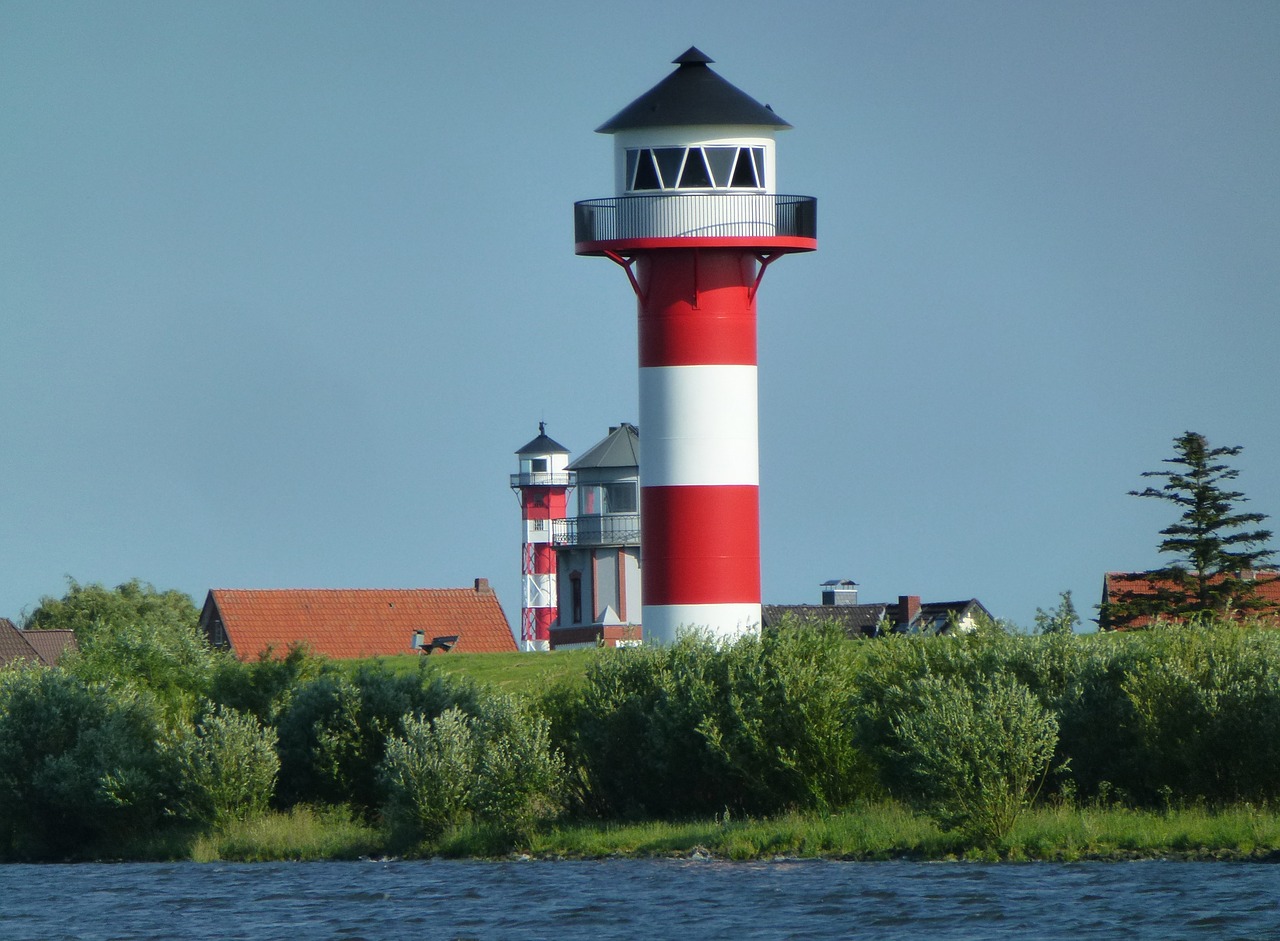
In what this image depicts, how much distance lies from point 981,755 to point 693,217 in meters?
11.3

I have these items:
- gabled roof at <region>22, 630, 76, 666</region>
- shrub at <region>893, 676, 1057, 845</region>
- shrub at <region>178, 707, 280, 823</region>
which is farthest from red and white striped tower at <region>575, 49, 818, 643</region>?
gabled roof at <region>22, 630, 76, 666</region>

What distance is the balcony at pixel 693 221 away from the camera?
37719mm

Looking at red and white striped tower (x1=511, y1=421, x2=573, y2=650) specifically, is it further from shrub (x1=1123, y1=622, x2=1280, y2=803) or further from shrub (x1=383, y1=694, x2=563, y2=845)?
shrub (x1=1123, y1=622, x2=1280, y2=803)

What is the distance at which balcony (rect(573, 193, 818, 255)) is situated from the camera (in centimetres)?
3772

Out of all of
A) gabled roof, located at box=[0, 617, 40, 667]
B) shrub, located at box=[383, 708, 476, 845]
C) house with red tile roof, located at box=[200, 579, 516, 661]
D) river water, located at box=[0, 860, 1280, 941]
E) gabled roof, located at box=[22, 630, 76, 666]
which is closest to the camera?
river water, located at box=[0, 860, 1280, 941]

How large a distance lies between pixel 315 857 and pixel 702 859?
775 centimetres

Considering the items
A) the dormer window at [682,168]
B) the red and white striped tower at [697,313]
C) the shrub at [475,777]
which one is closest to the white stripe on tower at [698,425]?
the red and white striped tower at [697,313]

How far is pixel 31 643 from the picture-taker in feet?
269

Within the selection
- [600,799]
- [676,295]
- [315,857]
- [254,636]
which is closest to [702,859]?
[600,799]

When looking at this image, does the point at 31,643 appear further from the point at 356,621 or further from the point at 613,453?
the point at 613,453

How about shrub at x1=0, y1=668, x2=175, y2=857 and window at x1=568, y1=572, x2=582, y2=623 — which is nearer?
shrub at x1=0, y1=668, x2=175, y2=857

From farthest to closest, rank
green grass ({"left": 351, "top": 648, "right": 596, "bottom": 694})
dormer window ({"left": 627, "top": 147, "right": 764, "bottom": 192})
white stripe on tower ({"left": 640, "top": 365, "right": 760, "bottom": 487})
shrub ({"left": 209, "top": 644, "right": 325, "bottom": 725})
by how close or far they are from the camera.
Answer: green grass ({"left": 351, "top": 648, "right": 596, "bottom": 694}), shrub ({"left": 209, "top": 644, "right": 325, "bottom": 725}), dormer window ({"left": 627, "top": 147, "right": 764, "bottom": 192}), white stripe on tower ({"left": 640, "top": 365, "right": 760, "bottom": 487})

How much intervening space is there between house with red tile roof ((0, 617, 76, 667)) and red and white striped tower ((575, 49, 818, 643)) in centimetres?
4419

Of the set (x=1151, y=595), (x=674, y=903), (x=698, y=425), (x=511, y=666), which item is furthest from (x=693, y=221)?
(x=1151, y=595)
